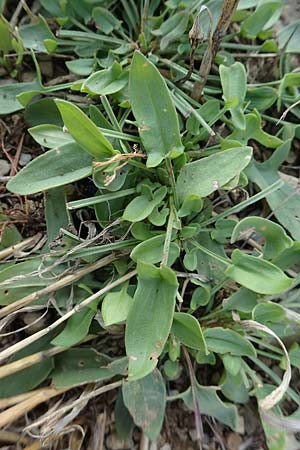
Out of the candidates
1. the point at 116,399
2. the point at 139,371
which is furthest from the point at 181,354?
the point at 139,371

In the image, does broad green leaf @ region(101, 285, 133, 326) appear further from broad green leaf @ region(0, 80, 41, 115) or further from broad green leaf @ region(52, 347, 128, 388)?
broad green leaf @ region(0, 80, 41, 115)

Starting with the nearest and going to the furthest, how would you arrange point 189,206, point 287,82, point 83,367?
point 189,206
point 83,367
point 287,82

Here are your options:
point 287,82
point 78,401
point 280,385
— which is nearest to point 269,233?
point 280,385

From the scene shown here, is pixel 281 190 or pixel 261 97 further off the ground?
pixel 261 97

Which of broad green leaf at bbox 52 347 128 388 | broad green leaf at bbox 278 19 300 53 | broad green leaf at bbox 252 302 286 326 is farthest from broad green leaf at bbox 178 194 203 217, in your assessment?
broad green leaf at bbox 278 19 300 53

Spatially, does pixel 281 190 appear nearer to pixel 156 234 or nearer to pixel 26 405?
pixel 156 234

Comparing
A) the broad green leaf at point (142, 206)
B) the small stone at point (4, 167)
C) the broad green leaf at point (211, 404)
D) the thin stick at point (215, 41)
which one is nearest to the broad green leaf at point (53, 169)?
the broad green leaf at point (142, 206)
